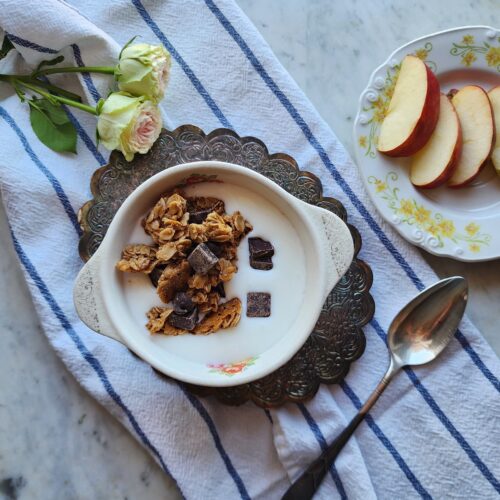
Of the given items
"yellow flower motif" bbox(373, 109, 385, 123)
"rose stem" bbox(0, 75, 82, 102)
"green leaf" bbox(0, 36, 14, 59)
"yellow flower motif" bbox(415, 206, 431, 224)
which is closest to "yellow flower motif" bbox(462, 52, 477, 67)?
"yellow flower motif" bbox(373, 109, 385, 123)

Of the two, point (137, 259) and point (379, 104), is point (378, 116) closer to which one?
point (379, 104)

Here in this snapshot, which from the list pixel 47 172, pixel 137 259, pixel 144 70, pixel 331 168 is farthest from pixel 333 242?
pixel 47 172

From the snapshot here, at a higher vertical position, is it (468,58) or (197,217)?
(468,58)

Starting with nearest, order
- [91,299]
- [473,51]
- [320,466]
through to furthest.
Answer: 1. [91,299]
2. [320,466]
3. [473,51]

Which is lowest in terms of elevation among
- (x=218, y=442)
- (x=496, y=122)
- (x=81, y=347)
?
(x=218, y=442)

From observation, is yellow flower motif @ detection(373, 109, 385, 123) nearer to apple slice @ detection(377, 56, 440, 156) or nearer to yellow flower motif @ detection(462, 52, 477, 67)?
apple slice @ detection(377, 56, 440, 156)

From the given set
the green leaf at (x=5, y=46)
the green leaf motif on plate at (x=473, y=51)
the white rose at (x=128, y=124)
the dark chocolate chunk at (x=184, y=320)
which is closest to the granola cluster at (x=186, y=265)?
the dark chocolate chunk at (x=184, y=320)
